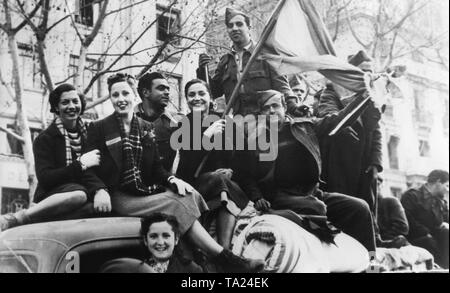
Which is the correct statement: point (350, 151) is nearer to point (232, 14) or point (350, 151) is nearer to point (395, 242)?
point (395, 242)

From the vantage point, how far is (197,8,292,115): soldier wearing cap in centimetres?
533

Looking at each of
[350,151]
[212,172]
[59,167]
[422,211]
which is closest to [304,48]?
[350,151]

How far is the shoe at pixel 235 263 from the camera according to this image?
4.82 m

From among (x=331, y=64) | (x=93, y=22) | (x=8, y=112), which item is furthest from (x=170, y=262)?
(x=331, y=64)

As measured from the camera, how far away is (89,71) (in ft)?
16.0

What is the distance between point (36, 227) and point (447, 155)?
4721 millimetres

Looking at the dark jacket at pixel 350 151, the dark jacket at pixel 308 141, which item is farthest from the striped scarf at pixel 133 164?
the dark jacket at pixel 350 151

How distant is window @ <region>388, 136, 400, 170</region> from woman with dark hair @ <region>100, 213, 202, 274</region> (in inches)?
111

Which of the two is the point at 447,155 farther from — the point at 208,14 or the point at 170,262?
the point at 170,262

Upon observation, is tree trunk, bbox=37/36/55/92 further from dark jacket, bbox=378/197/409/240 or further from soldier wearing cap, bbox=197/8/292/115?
dark jacket, bbox=378/197/409/240

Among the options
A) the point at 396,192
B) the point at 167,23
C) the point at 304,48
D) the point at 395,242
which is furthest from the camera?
the point at 396,192

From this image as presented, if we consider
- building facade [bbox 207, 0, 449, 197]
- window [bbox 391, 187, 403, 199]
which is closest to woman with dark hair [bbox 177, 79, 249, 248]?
building facade [bbox 207, 0, 449, 197]

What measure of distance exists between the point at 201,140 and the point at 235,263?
0.99 m

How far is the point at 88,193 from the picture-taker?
452 cm
